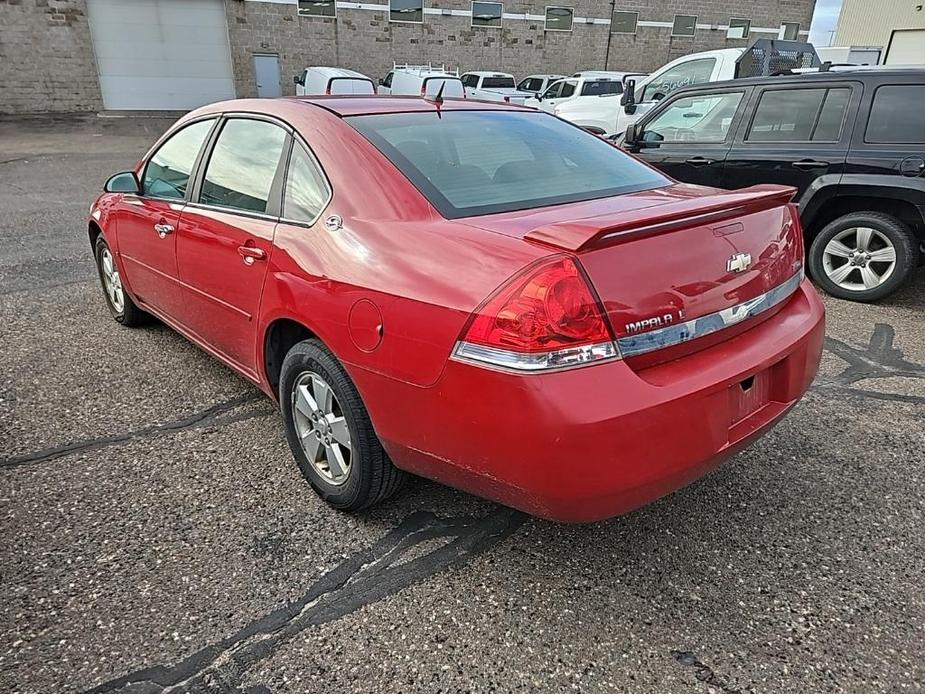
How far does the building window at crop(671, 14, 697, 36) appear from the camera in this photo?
102ft

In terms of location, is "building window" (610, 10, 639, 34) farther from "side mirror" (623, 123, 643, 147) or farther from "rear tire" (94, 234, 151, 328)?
"rear tire" (94, 234, 151, 328)

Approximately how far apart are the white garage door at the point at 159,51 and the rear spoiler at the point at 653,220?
26.6m

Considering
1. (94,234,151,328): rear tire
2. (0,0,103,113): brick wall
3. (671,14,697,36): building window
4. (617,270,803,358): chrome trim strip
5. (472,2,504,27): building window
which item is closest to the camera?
(617,270,803,358): chrome trim strip

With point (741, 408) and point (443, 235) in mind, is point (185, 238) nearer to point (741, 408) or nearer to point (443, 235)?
point (443, 235)

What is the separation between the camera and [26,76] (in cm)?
2308

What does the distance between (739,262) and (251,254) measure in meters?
1.92

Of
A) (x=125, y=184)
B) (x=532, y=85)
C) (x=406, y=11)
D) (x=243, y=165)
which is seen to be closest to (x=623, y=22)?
(x=406, y=11)

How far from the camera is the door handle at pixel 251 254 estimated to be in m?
2.73

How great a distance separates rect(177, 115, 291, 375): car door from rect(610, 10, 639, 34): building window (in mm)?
31342

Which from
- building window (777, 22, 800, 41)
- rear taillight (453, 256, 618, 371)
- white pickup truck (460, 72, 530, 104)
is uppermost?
building window (777, 22, 800, 41)

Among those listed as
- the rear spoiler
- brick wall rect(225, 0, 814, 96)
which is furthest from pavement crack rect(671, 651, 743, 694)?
brick wall rect(225, 0, 814, 96)

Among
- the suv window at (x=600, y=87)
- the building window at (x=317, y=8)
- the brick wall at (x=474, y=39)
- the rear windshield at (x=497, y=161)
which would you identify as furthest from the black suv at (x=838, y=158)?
the building window at (x=317, y=8)

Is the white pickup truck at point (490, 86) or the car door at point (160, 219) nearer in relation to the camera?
the car door at point (160, 219)

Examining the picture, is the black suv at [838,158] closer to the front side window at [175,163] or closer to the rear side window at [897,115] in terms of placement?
the rear side window at [897,115]
